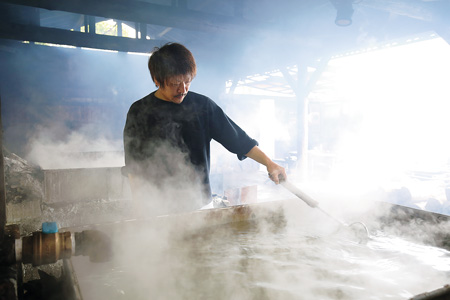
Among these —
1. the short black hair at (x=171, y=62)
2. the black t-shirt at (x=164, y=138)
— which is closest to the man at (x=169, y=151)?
the black t-shirt at (x=164, y=138)

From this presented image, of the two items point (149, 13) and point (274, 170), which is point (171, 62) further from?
point (149, 13)

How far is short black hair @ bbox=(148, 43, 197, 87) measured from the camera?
7.28 feet

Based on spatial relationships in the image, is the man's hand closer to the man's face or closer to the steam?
the man's face

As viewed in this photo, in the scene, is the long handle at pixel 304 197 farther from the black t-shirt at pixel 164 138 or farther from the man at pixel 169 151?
the black t-shirt at pixel 164 138

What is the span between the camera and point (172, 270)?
6.18 ft

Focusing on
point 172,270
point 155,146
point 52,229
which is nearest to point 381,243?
point 172,270

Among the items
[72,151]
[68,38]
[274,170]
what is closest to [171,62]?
[274,170]

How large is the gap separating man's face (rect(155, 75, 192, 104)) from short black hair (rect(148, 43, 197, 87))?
0.11 ft

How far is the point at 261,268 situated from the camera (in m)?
1.98

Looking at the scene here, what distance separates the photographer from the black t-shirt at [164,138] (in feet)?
8.19

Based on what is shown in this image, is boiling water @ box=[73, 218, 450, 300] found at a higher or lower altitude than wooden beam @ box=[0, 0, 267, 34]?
lower

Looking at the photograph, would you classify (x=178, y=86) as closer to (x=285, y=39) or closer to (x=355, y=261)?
(x=355, y=261)

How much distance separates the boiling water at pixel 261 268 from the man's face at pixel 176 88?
103cm

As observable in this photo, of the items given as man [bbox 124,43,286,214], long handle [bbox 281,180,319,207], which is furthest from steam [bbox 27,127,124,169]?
long handle [bbox 281,180,319,207]
